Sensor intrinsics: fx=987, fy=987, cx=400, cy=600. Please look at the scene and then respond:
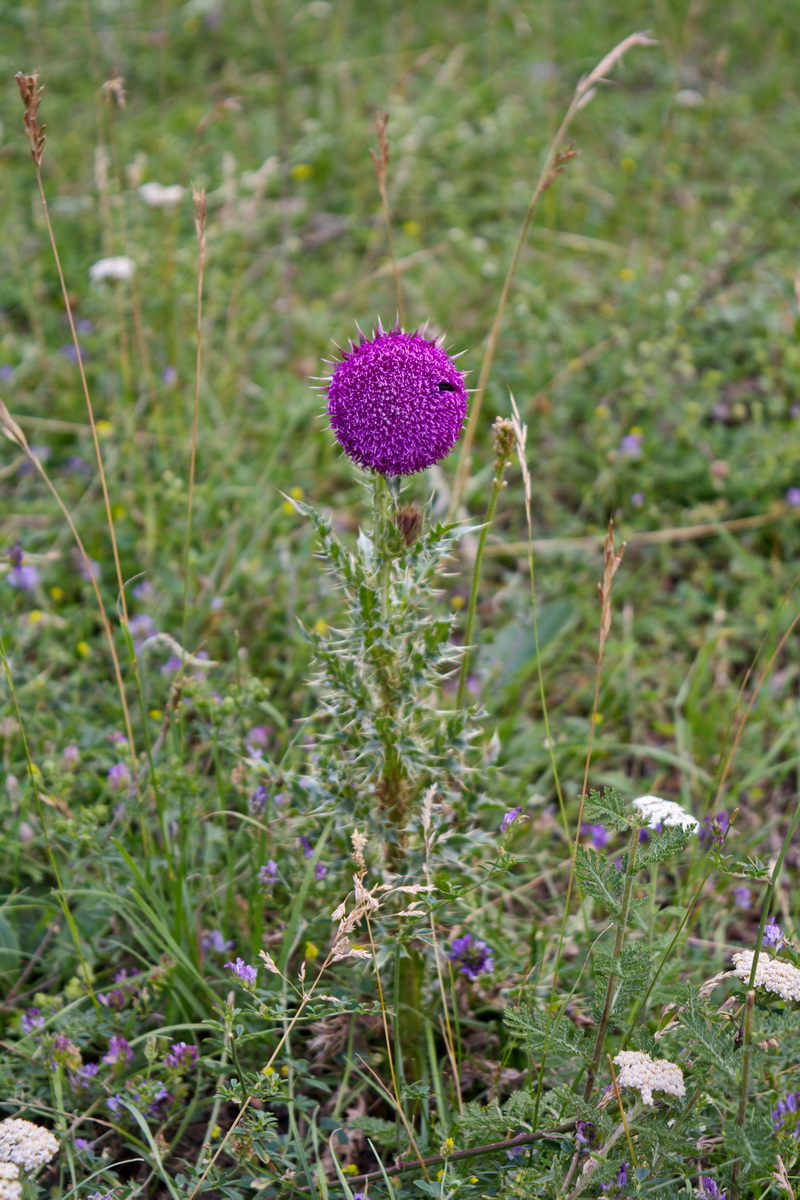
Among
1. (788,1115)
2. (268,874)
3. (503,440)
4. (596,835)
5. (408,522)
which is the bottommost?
(596,835)

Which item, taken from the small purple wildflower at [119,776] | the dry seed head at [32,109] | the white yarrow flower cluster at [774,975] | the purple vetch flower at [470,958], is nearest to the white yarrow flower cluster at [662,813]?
the white yarrow flower cluster at [774,975]

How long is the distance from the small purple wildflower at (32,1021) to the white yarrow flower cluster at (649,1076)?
1.23 m

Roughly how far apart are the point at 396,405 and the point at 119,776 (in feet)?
4.33

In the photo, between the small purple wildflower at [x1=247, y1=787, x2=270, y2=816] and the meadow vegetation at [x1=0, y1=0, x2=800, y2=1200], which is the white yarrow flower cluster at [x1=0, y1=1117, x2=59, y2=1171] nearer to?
the meadow vegetation at [x1=0, y1=0, x2=800, y2=1200]

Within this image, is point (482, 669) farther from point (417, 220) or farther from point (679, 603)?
point (417, 220)

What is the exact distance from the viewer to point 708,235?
4758 millimetres

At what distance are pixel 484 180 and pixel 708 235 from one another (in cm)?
123

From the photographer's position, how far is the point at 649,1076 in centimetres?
160

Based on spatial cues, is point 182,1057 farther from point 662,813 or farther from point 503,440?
point 503,440

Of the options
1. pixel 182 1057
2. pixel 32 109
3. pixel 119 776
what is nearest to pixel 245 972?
pixel 182 1057

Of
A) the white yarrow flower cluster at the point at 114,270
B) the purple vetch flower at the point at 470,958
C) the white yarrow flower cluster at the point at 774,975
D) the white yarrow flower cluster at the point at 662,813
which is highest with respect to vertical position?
the white yarrow flower cluster at the point at 114,270

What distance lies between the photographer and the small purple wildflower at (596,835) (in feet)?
8.87

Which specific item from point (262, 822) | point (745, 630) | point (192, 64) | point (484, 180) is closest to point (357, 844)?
point (262, 822)

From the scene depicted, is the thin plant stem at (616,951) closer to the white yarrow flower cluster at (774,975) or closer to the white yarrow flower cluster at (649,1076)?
the white yarrow flower cluster at (649,1076)
